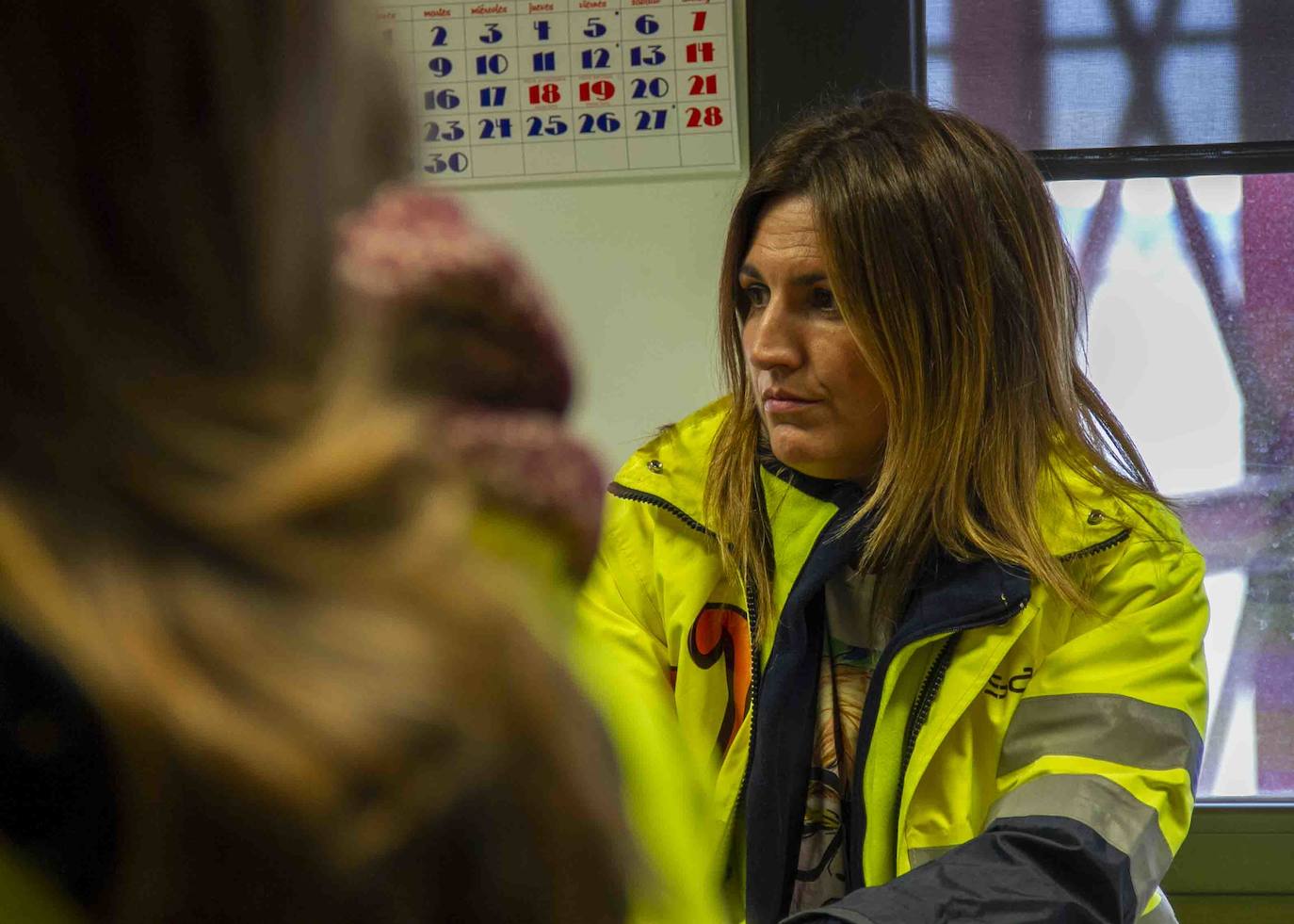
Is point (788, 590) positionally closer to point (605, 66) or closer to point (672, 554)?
point (672, 554)

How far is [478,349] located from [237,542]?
0.28 ft

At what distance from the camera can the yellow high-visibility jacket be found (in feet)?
4.25

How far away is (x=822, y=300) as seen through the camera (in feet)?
5.10

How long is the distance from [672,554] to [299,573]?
1274mm

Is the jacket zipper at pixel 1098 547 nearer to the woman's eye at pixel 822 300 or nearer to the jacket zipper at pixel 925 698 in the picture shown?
the jacket zipper at pixel 925 698

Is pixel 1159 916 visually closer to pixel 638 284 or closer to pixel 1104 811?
pixel 1104 811

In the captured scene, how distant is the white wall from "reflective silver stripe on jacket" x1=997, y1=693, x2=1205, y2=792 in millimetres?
848

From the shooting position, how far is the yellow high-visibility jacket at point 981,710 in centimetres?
129

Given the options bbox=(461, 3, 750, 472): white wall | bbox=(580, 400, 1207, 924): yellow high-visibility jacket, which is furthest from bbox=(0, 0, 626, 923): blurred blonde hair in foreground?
bbox=(461, 3, 750, 472): white wall

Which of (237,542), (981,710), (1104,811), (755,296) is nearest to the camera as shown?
(237,542)

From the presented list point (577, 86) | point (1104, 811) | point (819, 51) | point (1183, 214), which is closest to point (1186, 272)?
point (1183, 214)

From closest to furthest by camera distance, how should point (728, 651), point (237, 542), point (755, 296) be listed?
point (237, 542)
point (728, 651)
point (755, 296)

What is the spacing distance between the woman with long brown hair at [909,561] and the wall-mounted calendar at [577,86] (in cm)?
44

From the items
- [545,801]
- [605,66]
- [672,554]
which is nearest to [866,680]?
[672,554]
